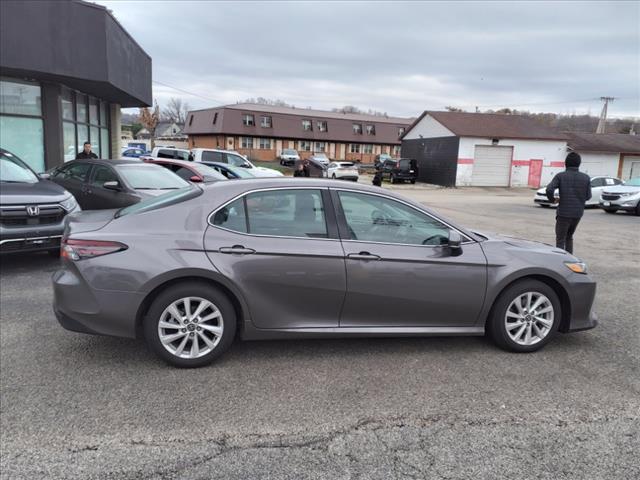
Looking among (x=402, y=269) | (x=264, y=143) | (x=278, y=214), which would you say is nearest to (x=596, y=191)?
(x=402, y=269)

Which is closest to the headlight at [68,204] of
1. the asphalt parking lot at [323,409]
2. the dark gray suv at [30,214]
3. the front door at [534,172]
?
the dark gray suv at [30,214]

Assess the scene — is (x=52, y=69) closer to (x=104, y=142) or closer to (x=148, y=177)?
(x=148, y=177)

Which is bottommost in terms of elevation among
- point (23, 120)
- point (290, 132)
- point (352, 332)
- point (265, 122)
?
point (352, 332)

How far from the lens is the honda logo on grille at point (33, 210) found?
6922mm

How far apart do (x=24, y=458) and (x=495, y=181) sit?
118 ft

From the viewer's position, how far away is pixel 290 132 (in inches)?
2302

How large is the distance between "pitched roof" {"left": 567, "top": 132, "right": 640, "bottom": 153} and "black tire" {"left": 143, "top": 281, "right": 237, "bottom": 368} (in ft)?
126

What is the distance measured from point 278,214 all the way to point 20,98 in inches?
526

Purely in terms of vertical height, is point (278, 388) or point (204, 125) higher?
point (204, 125)

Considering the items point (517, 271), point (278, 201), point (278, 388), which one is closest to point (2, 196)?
point (278, 201)

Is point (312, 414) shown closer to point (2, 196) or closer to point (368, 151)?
point (2, 196)

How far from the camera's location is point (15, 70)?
42.6 ft

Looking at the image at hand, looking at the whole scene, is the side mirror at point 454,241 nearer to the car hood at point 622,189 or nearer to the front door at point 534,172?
Result: the car hood at point 622,189

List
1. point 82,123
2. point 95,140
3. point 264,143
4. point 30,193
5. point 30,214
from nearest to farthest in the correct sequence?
point 30,214
point 30,193
point 82,123
point 95,140
point 264,143
